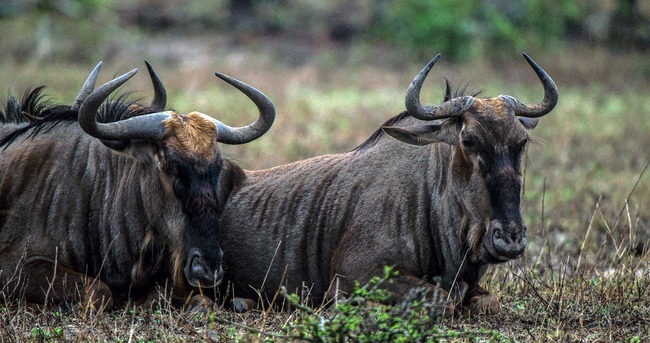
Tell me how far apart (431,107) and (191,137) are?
1.48 metres

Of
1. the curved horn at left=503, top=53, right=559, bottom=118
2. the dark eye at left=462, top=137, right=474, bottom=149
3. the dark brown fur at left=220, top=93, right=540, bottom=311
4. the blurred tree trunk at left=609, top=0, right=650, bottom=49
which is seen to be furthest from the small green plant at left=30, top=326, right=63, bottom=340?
the blurred tree trunk at left=609, top=0, right=650, bottom=49

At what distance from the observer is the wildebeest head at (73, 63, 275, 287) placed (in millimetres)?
5895

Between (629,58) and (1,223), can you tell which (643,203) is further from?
(629,58)

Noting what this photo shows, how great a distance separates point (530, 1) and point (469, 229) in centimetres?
2356

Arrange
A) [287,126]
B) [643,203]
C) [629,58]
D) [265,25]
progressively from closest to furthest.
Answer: [643,203], [287,126], [629,58], [265,25]

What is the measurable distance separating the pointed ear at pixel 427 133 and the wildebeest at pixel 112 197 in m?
0.88

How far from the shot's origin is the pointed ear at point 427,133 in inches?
241

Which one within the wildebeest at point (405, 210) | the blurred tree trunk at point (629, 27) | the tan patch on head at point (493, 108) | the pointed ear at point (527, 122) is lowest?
the wildebeest at point (405, 210)

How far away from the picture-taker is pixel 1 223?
258 inches

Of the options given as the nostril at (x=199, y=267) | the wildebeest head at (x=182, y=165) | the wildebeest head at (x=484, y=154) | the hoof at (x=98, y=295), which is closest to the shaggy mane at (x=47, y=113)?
the wildebeest head at (x=182, y=165)

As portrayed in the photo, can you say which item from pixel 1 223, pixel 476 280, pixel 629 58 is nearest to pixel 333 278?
pixel 476 280

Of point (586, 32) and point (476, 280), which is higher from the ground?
point (586, 32)

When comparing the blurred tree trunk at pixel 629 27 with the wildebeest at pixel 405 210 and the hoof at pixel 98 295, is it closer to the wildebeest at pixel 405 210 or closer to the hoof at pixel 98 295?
the wildebeest at pixel 405 210

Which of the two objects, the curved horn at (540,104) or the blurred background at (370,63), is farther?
the blurred background at (370,63)
